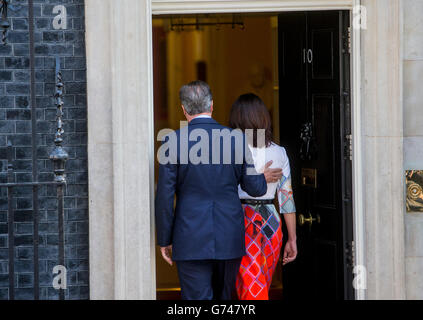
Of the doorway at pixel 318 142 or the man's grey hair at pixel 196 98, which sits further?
the doorway at pixel 318 142

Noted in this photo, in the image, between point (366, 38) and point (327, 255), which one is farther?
point (327, 255)

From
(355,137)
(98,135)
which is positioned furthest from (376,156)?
(98,135)

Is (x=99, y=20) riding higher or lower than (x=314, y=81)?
higher

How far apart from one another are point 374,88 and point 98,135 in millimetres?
1950

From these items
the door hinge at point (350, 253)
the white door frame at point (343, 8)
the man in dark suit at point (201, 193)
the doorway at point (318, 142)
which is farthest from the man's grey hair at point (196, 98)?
the door hinge at point (350, 253)

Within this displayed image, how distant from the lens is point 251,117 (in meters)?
4.59

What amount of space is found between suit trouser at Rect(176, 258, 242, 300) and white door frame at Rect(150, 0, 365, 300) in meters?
1.00

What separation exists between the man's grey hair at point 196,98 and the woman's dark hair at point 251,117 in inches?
17.4

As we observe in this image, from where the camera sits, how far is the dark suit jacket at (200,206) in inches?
161

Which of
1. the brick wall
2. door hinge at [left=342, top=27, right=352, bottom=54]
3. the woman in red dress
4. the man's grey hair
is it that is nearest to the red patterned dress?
the woman in red dress

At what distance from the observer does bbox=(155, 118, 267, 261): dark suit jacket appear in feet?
13.5

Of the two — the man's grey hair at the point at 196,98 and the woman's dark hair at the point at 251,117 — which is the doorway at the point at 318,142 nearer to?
the woman's dark hair at the point at 251,117

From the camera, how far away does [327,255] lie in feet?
16.8

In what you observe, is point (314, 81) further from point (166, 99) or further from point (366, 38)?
point (166, 99)
